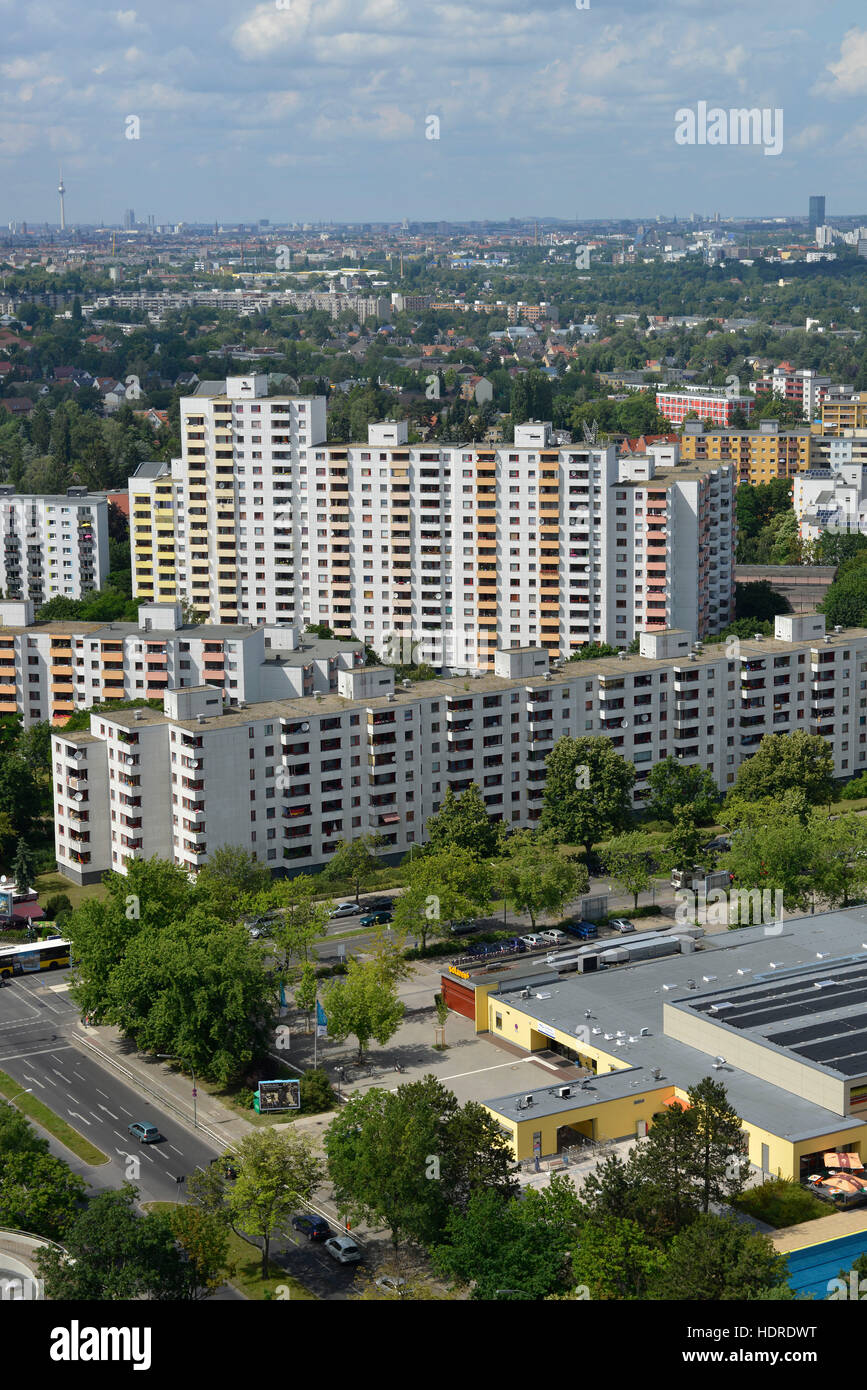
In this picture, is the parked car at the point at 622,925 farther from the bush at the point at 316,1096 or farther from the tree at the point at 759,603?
the tree at the point at 759,603

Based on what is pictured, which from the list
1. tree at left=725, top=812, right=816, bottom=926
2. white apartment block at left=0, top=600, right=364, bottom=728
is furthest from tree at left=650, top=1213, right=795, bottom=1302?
white apartment block at left=0, top=600, right=364, bottom=728

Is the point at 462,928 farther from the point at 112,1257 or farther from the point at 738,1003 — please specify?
the point at 112,1257

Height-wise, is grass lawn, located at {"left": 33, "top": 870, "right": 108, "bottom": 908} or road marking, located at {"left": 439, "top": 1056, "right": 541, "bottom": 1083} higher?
grass lawn, located at {"left": 33, "top": 870, "right": 108, "bottom": 908}

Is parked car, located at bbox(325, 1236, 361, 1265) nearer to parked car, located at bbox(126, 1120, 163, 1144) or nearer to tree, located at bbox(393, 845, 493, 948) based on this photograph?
parked car, located at bbox(126, 1120, 163, 1144)

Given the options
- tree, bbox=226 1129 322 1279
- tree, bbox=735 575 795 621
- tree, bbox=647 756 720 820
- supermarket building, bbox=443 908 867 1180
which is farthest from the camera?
tree, bbox=735 575 795 621

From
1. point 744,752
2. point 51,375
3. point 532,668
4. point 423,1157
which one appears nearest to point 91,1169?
point 423,1157

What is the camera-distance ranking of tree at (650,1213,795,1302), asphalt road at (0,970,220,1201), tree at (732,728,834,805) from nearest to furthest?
1. tree at (650,1213,795,1302)
2. asphalt road at (0,970,220,1201)
3. tree at (732,728,834,805)

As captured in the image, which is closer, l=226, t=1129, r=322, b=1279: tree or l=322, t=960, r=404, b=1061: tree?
l=226, t=1129, r=322, b=1279: tree

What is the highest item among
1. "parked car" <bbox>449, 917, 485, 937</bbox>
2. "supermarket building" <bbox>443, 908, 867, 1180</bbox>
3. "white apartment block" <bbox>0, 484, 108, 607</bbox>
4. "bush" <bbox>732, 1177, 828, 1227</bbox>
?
"white apartment block" <bbox>0, 484, 108, 607</bbox>
